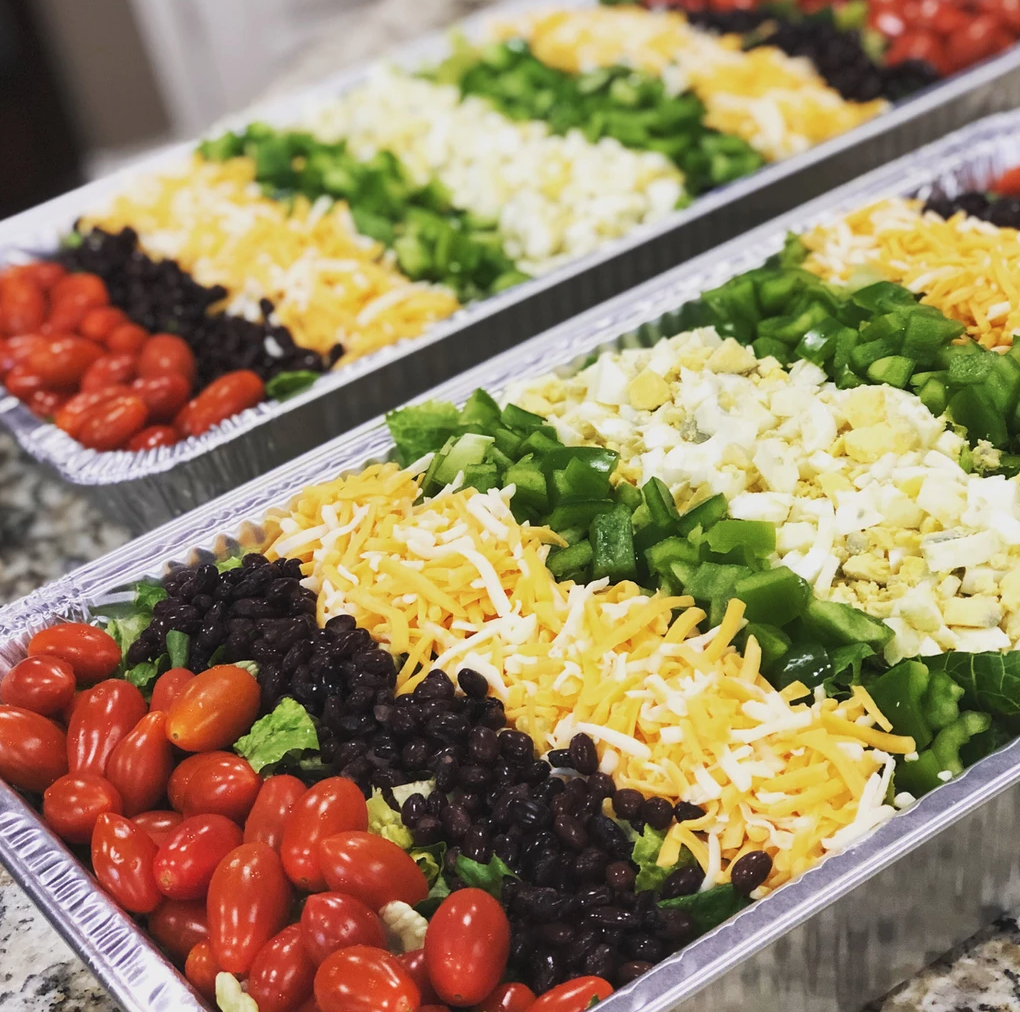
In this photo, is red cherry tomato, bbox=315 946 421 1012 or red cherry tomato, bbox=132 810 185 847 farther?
red cherry tomato, bbox=132 810 185 847

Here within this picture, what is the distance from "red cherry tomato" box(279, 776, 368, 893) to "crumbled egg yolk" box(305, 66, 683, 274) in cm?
167

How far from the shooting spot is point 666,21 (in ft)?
12.5

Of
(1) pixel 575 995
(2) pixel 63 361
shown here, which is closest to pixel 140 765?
(1) pixel 575 995

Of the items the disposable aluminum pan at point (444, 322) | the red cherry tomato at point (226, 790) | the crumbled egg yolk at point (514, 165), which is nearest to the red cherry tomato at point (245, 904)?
the red cherry tomato at point (226, 790)

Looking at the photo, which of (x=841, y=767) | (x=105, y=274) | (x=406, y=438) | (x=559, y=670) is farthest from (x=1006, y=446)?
(x=105, y=274)

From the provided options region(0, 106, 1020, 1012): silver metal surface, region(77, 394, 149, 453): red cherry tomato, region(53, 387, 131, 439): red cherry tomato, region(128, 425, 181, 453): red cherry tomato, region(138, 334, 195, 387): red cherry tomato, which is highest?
region(138, 334, 195, 387): red cherry tomato

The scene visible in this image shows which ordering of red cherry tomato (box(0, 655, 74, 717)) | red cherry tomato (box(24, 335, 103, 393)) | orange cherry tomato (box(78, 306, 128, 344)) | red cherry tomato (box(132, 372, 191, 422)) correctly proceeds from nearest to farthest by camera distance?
1. red cherry tomato (box(0, 655, 74, 717))
2. red cherry tomato (box(132, 372, 191, 422))
3. red cherry tomato (box(24, 335, 103, 393))
4. orange cherry tomato (box(78, 306, 128, 344))

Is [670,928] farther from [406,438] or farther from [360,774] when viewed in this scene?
[406,438]

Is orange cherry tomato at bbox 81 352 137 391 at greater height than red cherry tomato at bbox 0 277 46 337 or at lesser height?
lesser

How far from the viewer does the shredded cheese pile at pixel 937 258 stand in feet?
7.04

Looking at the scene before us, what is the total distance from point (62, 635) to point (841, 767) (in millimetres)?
1150

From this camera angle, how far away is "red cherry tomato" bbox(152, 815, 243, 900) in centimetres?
148

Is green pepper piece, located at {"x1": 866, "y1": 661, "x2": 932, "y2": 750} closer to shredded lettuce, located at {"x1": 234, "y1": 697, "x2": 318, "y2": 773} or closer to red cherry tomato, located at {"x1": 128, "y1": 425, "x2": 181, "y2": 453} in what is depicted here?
shredded lettuce, located at {"x1": 234, "y1": 697, "x2": 318, "y2": 773}

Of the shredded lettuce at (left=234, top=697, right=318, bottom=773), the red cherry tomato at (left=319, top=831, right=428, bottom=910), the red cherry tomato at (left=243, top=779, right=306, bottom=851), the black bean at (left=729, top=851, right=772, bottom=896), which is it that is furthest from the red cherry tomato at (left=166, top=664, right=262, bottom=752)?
the black bean at (left=729, top=851, right=772, bottom=896)
